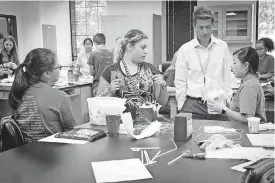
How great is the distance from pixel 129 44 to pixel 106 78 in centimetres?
30

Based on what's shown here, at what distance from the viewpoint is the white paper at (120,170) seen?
129 centimetres

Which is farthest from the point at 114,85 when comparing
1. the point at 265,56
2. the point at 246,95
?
the point at 265,56

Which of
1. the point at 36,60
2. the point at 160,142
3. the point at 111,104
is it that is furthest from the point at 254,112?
the point at 36,60

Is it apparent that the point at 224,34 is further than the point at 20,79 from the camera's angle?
Yes

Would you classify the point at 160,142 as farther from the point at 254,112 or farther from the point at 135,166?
the point at 254,112

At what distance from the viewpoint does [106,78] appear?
252cm

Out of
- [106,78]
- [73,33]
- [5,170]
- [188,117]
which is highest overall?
[73,33]

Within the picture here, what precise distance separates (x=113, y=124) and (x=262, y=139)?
2.65 feet

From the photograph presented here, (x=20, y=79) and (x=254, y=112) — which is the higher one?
(x=20, y=79)

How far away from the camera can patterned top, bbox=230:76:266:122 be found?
2107 mm

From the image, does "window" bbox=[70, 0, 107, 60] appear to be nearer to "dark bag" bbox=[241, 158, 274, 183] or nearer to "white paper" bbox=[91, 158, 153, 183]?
"white paper" bbox=[91, 158, 153, 183]

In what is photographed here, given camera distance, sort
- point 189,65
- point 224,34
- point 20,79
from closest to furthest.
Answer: point 20,79 < point 189,65 < point 224,34

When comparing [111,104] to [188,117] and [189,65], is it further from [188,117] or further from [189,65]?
[189,65]

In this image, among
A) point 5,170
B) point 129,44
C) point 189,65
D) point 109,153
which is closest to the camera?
point 5,170
